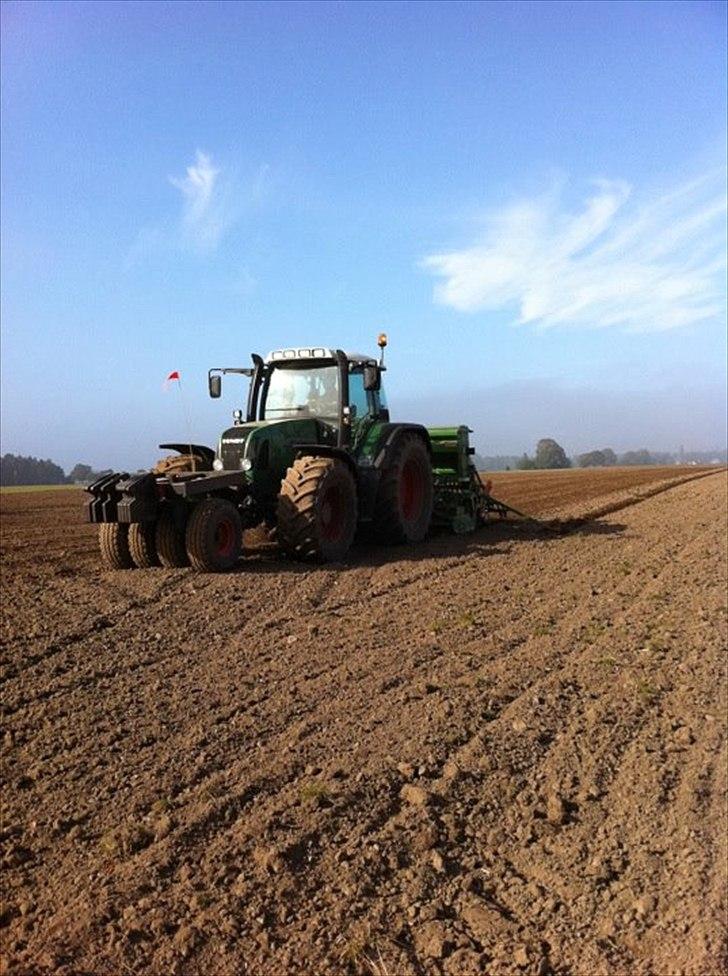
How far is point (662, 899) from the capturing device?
3.08m

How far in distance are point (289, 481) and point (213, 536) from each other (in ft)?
3.47

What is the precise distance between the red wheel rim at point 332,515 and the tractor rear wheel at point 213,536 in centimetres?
103

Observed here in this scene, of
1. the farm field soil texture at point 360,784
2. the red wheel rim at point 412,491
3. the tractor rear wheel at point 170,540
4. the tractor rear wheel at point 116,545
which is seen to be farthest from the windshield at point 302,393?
the farm field soil texture at point 360,784

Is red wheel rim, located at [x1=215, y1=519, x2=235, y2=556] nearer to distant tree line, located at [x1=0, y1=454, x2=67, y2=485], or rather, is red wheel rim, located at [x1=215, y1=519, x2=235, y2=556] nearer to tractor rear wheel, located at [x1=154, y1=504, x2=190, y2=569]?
tractor rear wheel, located at [x1=154, y1=504, x2=190, y2=569]

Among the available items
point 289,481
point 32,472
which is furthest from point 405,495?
point 32,472

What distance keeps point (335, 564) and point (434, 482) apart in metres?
3.30

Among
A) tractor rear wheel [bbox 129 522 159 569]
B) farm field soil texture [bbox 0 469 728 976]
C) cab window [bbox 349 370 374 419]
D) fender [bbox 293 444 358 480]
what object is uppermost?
cab window [bbox 349 370 374 419]

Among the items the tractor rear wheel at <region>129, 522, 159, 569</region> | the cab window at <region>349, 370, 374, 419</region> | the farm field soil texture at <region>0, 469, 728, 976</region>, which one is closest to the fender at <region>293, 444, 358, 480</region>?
the cab window at <region>349, 370, 374, 419</region>

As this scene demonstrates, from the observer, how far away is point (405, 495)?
11.2 m

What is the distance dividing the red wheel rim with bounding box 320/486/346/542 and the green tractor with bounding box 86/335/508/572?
13 mm

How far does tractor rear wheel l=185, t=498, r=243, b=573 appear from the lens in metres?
8.05

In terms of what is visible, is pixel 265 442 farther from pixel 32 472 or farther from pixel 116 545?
pixel 32 472

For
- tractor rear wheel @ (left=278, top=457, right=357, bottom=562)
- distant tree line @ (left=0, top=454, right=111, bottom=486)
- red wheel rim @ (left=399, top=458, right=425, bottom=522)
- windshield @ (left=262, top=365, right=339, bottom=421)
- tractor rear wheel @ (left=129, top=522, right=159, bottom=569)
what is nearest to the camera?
tractor rear wheel @ (left=129, top=522, right=159, bottom=569)

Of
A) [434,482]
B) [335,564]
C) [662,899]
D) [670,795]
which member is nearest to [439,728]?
[670,795]
